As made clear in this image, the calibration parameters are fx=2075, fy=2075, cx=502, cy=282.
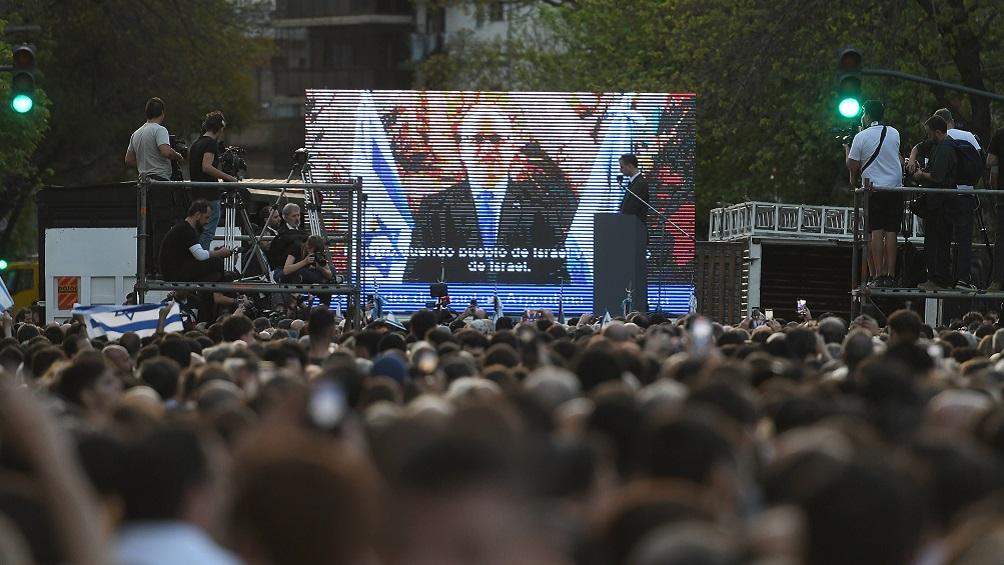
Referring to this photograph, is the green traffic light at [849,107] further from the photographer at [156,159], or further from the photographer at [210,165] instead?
the photographer at [156,159]

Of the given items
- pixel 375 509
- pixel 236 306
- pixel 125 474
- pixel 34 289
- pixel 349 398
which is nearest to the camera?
pixel 375 509

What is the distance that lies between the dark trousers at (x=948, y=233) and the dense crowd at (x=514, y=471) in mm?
9649

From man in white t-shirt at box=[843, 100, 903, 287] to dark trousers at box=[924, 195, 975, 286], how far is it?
0.34 metres

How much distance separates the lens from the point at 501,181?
1128 inches

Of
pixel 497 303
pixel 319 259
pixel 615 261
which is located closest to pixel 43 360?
pixel 319 259

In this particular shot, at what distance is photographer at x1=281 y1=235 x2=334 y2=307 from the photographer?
1912 centimetres

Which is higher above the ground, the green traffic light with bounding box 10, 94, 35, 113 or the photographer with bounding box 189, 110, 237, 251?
the green traffic light with bounding box 10, 94, 35, 113

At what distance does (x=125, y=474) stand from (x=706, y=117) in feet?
115

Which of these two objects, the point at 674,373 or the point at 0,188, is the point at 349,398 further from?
the point at 0,188

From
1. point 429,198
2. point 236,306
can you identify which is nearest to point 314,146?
point 429,198

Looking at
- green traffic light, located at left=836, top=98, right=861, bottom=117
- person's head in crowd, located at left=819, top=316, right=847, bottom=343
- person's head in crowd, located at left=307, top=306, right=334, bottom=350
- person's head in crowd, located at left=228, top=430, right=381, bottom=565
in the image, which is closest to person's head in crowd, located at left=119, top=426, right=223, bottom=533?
person's head in crowd, located at left=228, top=430, right=381, bottom=565

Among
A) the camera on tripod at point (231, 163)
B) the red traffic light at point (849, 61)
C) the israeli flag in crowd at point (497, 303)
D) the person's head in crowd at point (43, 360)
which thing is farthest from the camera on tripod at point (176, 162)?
the person's head in crowd at point (43, 360)

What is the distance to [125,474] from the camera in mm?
5391

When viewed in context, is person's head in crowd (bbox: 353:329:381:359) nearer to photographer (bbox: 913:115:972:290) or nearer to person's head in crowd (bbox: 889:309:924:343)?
person's head in crowd (bbox: 889:309:924:343)
